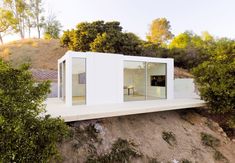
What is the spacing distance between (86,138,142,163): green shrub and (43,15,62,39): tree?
27.2m

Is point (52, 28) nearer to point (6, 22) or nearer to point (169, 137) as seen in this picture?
point (6, 22)

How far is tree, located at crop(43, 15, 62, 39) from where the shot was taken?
27.9 m

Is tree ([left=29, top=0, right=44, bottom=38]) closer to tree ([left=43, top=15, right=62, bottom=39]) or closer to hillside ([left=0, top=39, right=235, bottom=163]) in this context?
tree ([left=43, top=15, right=62, bottom=39])

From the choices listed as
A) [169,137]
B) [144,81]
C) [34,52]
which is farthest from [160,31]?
[169,137]

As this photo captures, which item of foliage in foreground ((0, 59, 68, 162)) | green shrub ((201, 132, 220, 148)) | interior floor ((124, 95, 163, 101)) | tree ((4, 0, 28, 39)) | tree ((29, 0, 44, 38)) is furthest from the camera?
tree ((29, 0, 44, 38))

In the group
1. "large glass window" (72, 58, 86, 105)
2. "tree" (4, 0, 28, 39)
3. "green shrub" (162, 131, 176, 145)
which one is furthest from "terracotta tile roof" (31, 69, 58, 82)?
"tree" (4, 0, 28, 39)

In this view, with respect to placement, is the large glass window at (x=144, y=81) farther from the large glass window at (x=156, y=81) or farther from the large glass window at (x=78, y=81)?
the large glass window at (x=78, y=81)

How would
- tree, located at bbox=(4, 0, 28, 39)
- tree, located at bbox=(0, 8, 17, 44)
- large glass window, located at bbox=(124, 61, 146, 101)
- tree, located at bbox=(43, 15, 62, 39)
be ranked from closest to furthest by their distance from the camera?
large glass window, located at bbox=(124, 61, 146, 101)
tree, located at bbox=(0, 8, 17, 44)
tree, located at bbox=(4, 0, 28, 39)
tree, located at bbox=(43, 15, 62, 39)

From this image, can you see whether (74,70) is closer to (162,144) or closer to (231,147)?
(162,144)

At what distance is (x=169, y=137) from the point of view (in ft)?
22.9

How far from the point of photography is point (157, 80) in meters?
9.85

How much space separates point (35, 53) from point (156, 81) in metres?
18.3

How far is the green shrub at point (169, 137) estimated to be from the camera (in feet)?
22.3

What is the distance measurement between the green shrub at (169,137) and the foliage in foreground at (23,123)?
15.3 ft
